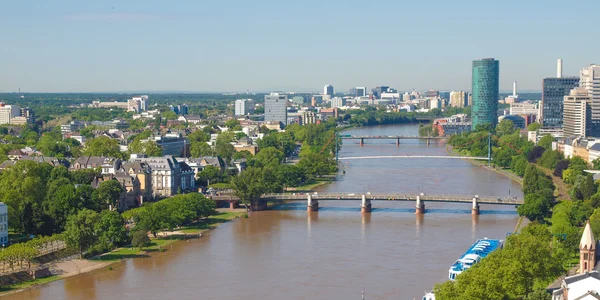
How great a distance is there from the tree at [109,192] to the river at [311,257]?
4.15 m

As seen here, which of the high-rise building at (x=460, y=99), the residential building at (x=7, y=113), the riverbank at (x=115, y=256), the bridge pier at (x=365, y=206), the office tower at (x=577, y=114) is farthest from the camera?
the high-rise building at (x=460, y=99)

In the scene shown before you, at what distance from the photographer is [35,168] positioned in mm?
33812

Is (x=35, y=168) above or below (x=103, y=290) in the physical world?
above

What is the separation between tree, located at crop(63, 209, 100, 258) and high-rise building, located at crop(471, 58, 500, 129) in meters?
66.6

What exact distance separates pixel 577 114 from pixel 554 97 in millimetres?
10987

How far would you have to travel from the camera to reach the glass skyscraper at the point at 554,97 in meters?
68.5

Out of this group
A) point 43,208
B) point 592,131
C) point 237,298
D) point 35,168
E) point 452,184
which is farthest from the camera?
point 592,131

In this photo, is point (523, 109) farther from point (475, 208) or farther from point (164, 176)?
point (475, 208)

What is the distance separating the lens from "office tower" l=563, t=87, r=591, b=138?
57469 mm

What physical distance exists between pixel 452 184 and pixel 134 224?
59.7 ft

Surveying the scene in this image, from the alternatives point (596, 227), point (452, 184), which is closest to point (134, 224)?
point (596, 227)

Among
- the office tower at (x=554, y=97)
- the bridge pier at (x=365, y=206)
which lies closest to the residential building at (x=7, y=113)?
the office tower at (x=554, y=97)

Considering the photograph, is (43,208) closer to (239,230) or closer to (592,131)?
(239,230)

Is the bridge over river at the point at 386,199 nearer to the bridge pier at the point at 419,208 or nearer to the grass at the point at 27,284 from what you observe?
the bridge pier at the point at 419,208
